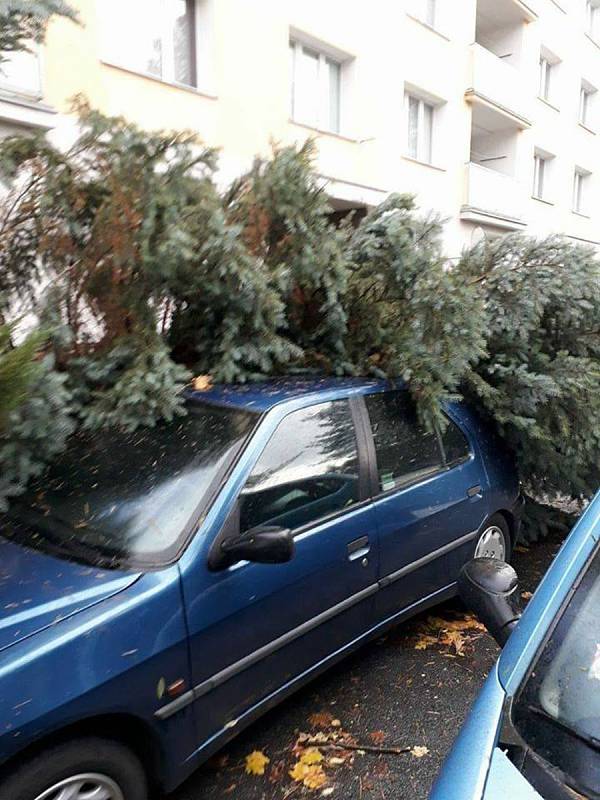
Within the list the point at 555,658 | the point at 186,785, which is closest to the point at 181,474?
the point at 186,785

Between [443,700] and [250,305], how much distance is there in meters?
2.18

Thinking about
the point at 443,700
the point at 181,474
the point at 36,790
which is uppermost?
the point at 181,474

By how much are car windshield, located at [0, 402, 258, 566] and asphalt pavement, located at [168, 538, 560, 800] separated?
1070mm

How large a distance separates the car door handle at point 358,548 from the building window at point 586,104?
2081cm

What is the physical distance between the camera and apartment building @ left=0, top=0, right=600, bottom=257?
753cm

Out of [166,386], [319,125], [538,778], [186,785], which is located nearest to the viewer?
[538,778]

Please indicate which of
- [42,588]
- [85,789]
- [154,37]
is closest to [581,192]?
[154,37]

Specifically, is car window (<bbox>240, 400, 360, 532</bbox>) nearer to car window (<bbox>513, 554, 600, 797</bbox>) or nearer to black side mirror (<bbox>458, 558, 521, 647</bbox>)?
black side mirror (<bbox>458, 558, 521, 647</bbox>)

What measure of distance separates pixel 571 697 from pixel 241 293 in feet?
7.32

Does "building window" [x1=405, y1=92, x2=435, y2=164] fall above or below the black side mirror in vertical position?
above

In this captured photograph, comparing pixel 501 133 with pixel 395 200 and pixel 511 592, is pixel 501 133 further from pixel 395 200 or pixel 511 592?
pixel 511 592

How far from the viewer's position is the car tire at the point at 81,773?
170cm

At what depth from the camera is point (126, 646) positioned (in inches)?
75.7

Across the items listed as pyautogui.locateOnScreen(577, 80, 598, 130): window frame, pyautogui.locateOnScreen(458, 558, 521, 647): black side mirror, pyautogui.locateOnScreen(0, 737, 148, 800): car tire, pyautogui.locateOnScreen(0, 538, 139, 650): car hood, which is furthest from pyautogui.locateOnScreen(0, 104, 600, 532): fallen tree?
pyautogui.locateOnScreen(577, 80, 598, 130): window frame
